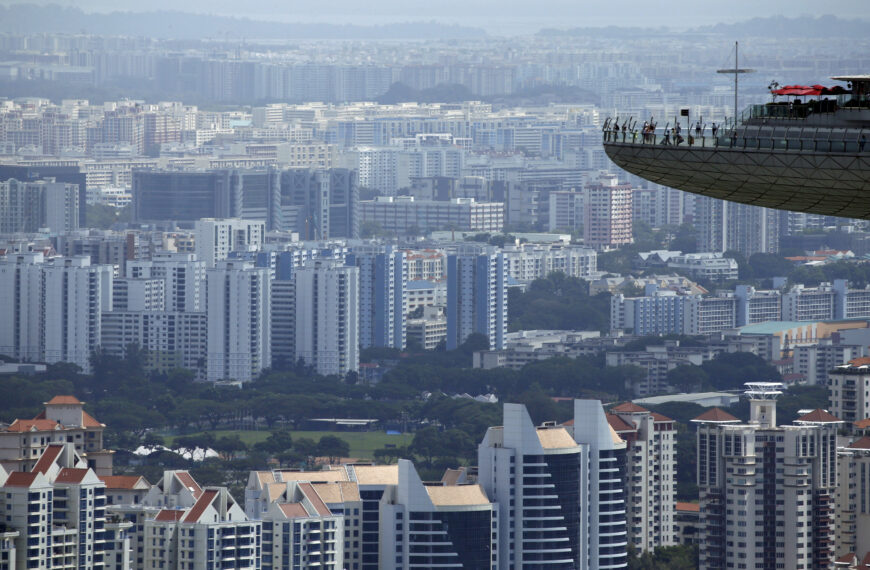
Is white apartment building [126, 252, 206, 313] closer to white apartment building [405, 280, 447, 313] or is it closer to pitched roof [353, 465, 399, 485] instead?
white apartment building [405, 280, 447, 313]

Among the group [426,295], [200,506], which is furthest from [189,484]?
[426,295]

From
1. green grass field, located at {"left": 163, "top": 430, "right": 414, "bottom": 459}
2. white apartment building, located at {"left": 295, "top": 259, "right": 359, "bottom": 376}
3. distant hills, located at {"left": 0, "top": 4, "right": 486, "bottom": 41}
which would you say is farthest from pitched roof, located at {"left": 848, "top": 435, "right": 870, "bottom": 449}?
distant hills, located at {"left": 0, "top": 4, "right": 486, "bottom": 41}

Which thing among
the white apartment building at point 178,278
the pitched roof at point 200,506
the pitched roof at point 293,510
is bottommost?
the pitched roof at point 293,510

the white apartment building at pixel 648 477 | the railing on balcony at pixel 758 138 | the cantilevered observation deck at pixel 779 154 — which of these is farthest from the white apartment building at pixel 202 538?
the railing on balcony at pixel 758 138

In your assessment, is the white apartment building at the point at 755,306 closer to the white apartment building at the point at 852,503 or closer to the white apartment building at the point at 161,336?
the white apartment building at the point at 161,336

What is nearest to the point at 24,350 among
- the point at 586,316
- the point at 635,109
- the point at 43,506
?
the point at 586,316

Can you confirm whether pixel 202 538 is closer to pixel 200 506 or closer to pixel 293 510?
pixel 200 506
